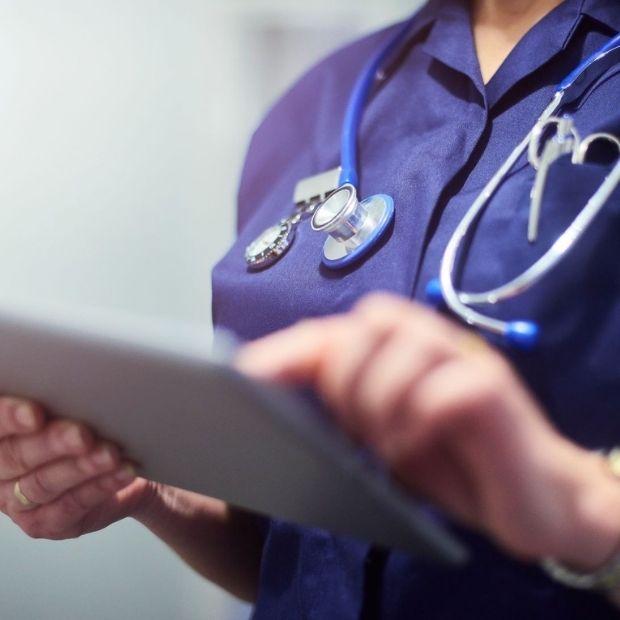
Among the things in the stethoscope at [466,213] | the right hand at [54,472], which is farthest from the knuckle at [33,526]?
the stethoscope at [466,213]

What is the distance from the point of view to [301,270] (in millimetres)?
481

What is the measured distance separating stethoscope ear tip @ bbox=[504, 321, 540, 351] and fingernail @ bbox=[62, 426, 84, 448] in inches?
9.9

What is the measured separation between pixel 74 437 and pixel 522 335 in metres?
0.26

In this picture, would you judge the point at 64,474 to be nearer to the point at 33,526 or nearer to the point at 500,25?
the point at 33,526

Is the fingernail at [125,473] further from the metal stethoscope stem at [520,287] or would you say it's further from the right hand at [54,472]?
the metal stethoscope stem at [520,287]

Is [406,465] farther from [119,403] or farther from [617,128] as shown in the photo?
[617,128]

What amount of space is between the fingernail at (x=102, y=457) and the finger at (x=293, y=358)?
188 millimetres

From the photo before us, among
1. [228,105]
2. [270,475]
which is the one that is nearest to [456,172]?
[270,475]

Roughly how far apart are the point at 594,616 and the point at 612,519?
Result: 12 centimetres

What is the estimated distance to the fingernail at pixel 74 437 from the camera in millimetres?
362

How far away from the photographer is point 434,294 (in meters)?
0.34

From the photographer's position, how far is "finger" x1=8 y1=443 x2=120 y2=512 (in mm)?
376

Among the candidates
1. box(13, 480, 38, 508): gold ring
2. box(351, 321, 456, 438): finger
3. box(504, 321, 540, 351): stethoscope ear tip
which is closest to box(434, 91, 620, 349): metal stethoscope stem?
box(504, 321, 540, 351): stethoscope ear tip

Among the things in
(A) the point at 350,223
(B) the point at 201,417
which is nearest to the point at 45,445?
(B) the point at 201,417
